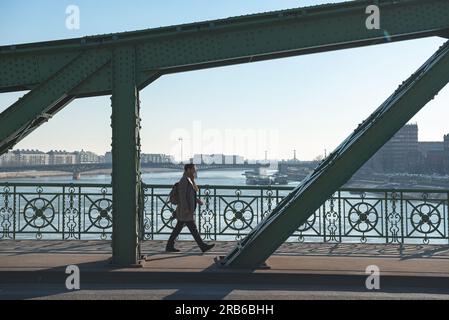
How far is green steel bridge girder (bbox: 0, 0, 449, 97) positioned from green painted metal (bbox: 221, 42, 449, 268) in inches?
29.9

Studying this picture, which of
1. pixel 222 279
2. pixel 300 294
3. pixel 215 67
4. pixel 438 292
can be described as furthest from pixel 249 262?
pixel 215 67

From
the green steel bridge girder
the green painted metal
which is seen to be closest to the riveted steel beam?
the green steel bridge girder

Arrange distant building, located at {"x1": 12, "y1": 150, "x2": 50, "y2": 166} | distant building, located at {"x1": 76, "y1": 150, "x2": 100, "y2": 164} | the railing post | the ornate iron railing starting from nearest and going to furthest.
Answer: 1. the railing post
2. the ornate iron railing
3. distant building, located at {"x1": 12, "y1": 150, "x2": 50, "y2": 166}
4. distant building, located at {"x1": 76, "y1": 150, "x2": 100, "y2": 164}

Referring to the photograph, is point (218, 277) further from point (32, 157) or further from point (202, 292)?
point (32, 157)

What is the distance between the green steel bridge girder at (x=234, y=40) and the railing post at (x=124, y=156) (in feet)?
0.54

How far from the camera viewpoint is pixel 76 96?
7.25 meters

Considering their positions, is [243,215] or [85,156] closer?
[243,215]

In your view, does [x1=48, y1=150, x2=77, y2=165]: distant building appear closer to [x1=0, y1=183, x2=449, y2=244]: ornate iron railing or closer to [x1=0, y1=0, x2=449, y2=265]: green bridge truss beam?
[x1=0, y1=183, x2=449, y2=244]: ornate iron railing

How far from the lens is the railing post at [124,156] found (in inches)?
276

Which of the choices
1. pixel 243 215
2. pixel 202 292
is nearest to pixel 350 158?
pixel 202 292

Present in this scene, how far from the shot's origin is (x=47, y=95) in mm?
6953

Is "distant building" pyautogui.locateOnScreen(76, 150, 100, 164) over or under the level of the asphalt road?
over

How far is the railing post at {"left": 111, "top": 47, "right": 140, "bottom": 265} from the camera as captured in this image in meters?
7.01

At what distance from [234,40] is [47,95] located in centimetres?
300
